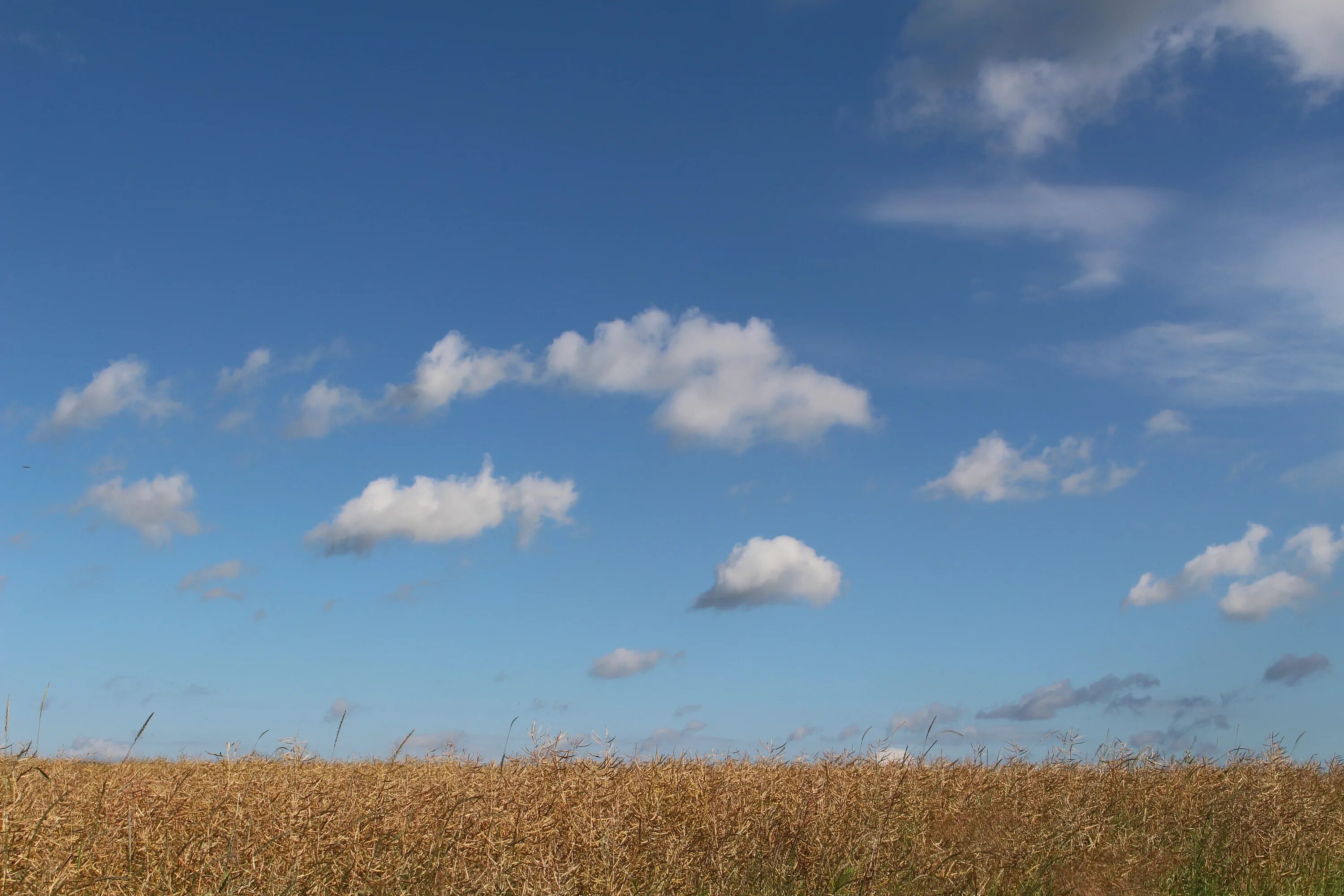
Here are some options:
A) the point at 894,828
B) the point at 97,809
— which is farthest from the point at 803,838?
the point at 97,809

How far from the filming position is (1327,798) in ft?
42.8

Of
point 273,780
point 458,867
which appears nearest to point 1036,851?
point 458,867

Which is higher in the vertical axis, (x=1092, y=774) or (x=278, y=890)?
(x=1092, y=774)

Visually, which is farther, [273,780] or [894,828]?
[273,780]

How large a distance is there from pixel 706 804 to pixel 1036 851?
3.29 meters

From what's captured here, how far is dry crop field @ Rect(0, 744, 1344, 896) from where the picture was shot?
7.98 meters

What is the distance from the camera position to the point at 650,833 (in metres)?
9.17

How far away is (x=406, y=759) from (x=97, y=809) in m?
6.97

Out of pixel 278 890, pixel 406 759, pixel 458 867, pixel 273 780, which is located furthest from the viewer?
pixel 406 759

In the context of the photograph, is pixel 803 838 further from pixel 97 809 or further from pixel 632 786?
pixel 97 809

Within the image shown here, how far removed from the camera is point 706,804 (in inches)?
394

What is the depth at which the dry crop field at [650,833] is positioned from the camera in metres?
7.98

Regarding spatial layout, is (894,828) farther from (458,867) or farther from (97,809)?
(97,809)

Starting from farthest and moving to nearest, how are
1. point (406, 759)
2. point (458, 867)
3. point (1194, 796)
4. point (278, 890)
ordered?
point (406, 759) → point (1194, 796) → point (458, 867) → point (278, 890)
